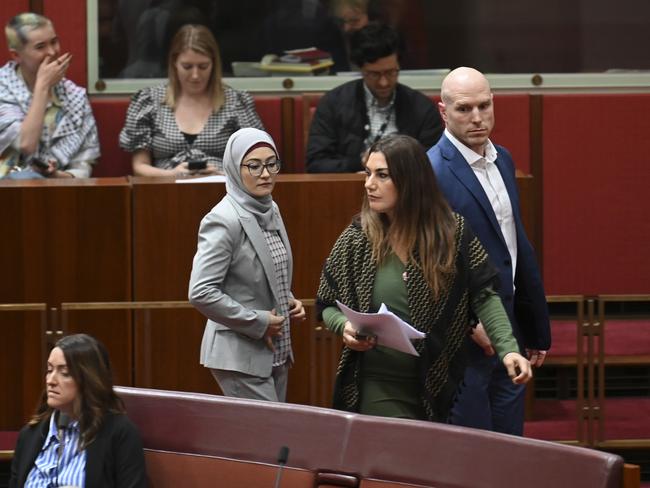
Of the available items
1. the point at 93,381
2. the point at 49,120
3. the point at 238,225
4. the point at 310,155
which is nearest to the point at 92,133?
the point at 49,120

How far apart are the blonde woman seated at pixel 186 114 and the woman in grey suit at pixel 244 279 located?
7.71 feet

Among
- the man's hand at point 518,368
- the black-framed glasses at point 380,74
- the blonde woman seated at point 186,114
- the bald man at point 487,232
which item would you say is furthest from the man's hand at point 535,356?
the blonde woman seated at point 186,114

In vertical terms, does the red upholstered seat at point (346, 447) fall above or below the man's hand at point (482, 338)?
below

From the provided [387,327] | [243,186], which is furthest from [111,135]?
[387,327]

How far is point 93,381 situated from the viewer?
15.3ft

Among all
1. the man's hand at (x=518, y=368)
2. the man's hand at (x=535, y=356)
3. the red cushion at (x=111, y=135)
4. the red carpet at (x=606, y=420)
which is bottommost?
the red carpet at (x=606, y=420)

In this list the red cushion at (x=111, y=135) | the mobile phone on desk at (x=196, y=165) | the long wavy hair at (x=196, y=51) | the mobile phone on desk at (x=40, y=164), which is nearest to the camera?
the mobile phone on desk at (x=196, y=165)

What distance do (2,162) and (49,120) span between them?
1.18ft

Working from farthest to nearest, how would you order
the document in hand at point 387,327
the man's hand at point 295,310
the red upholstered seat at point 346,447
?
1. the man's hand at point 295,310
2. the document in hand at point 387,327
3. the red upholstered seat at point 346,447

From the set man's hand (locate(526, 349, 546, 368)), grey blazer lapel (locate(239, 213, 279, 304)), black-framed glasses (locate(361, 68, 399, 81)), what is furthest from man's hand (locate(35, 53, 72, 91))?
man's hand (locate(526, 349, 546, 368))

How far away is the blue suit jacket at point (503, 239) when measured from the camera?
16.6 feet

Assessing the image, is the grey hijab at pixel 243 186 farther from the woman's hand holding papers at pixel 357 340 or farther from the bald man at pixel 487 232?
the woman's hand holding papers at pixel 357 340

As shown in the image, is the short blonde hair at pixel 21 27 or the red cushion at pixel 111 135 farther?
the red cushion at pixel 111 135

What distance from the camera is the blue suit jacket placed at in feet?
16.6
